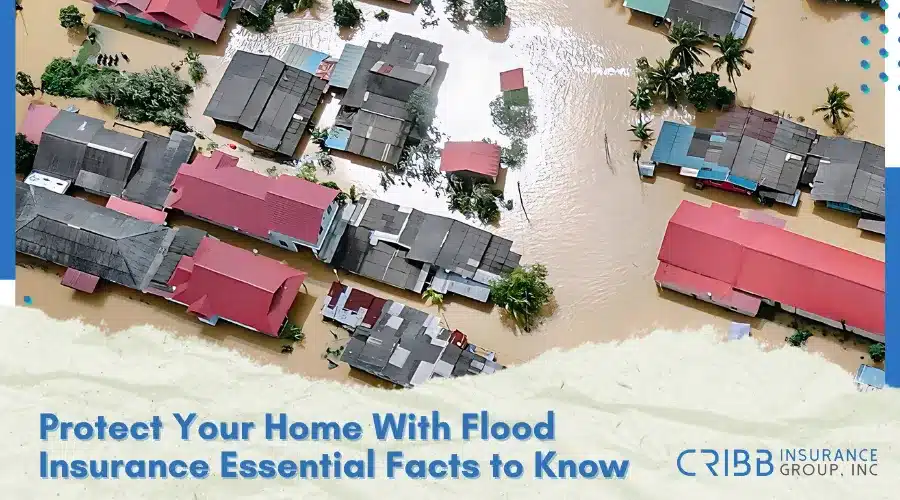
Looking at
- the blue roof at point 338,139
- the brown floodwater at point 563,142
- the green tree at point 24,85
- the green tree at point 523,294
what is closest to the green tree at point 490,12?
the brown floodwater at point 563,142

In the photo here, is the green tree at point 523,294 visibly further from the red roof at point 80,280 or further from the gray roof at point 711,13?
the red roof at point 80,280

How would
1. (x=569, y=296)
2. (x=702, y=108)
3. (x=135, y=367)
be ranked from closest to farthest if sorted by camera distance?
1. (x=135, y=367)
2. (x=569, y=296)
3. (x=702, y=108)

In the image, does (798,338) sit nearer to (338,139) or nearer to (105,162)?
(338,139)

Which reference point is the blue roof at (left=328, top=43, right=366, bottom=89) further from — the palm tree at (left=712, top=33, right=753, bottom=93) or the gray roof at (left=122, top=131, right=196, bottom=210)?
the palm tree at (left=712, top=33, right=753, bottom=93)

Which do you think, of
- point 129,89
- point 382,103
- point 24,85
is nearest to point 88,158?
point 129,89

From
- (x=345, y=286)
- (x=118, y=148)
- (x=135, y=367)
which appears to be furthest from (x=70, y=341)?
(x=345, y=286)

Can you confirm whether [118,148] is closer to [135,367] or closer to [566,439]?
[135,367]
